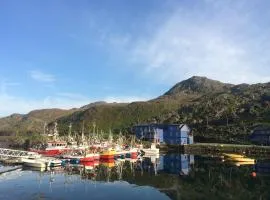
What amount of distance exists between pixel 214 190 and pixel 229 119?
12970cm

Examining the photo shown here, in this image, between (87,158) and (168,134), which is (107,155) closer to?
(87,158)

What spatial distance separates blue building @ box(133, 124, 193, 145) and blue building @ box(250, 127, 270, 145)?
87.3 feet

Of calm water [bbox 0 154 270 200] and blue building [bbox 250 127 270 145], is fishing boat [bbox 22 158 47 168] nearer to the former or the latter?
calm water [bbox 0 154 270 200]

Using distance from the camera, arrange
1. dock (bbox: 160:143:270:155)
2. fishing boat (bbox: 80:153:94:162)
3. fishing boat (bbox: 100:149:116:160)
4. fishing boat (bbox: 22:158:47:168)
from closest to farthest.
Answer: fishing boat (bbox: 22:158:47:168) < fishing boat (bbox: 80:153:94:162) < fishing boat (bbox: 100:149:116:160) < dock (bbox: 160:143:270:155)

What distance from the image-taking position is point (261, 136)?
5650 inches

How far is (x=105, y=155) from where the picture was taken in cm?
11625

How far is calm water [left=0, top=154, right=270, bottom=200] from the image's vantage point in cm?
5875

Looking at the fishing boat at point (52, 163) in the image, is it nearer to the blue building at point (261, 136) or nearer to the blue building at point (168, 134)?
the blue building at point (168, 134)

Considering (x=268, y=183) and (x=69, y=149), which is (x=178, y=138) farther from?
(x=268, y=183)

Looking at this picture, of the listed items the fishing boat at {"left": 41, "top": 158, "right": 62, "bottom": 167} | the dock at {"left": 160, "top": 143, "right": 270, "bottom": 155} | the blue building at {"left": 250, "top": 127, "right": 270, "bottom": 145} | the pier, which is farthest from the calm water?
the blue building at {"left": 250, "top": 127, "right": 270, "bottom": 145}

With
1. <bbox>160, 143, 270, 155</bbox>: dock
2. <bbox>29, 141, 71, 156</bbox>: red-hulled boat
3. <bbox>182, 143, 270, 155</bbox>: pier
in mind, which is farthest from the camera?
<bbox>29, 141, 71, 156</bbox>: red-hulled boat

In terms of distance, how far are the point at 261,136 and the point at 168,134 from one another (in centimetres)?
4114

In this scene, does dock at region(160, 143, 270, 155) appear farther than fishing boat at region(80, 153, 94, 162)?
Yes

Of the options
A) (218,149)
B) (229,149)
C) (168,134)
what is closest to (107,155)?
(218,149)
